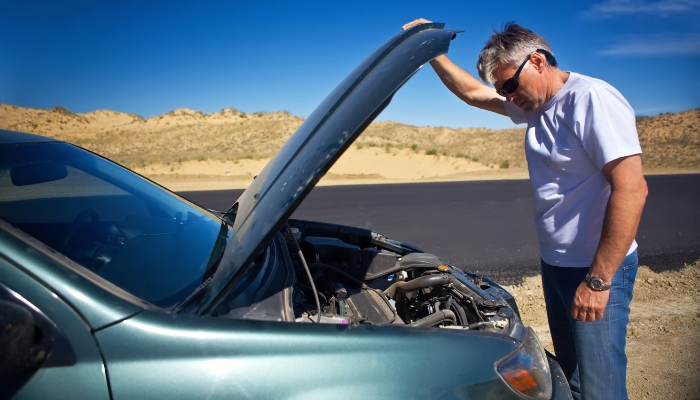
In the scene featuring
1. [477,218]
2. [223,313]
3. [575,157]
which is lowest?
[477,218]

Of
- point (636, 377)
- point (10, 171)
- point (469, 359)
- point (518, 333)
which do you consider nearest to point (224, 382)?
point (469, 359)

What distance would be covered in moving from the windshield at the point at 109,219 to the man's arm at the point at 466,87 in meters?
1.73

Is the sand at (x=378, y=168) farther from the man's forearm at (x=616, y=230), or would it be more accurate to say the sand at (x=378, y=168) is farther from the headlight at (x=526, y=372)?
the headlight at (x=526, y=372)

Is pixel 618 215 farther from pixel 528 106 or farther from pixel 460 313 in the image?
pixel 460 313

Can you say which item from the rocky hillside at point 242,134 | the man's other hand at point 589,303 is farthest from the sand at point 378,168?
the man's other hand at point 589,303

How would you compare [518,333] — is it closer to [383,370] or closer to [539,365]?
[539,365]

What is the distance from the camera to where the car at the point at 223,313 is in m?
1.57

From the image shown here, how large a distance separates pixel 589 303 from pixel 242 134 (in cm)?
4735

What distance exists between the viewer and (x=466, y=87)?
3383 millimetres

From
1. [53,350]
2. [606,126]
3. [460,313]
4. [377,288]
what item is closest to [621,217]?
[606,126]

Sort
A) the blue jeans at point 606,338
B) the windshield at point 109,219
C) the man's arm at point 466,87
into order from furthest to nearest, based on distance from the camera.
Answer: the man's arm at point 466,87
the blue jeans at point 606,338
the windshield at point 109,219

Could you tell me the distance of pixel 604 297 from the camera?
2283mm

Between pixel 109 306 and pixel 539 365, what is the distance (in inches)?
62.8

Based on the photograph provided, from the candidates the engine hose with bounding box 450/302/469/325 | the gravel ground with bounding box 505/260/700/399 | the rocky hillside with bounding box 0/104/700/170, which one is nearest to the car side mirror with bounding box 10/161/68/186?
the engine hose with bounding box 450/302/469/325
